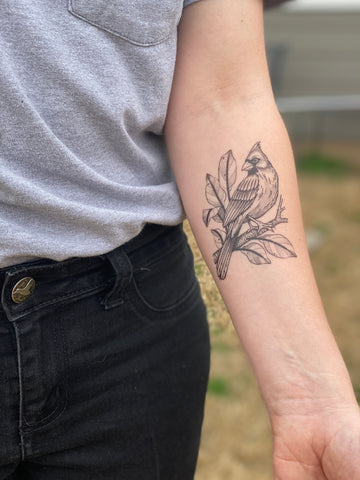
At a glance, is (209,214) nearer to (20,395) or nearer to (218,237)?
(218,237)

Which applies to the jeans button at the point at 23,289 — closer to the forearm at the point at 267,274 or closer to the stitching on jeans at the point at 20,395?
the stitching on jeans at the point at 20,395

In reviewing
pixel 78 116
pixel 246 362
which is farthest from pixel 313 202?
pixel 78 116

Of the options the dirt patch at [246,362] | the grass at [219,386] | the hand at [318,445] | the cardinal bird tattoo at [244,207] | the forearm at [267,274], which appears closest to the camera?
the hand at [318,445]

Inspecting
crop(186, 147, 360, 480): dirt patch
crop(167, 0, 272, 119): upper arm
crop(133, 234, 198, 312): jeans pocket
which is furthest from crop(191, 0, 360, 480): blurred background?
crop(167, 0, 272, 119): upper arm

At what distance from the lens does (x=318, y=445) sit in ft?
3.04

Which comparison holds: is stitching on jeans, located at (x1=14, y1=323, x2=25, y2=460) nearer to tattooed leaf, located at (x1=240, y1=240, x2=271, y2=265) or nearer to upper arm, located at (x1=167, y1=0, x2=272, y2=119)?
tattooed leaf, located at (x1=240, y1=240, x2=271, y2=265)

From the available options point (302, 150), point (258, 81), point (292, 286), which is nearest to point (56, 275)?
point (292, 286)

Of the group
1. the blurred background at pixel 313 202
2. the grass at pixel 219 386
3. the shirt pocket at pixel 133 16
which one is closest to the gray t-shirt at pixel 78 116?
the shirt pocket at pixel 133 16

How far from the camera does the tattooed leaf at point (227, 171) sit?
111 centimetres

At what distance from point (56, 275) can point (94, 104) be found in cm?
28

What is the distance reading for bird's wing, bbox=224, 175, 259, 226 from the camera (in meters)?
1.11

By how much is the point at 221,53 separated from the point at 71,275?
46 centimetres

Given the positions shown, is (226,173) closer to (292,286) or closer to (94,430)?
Answer: (292,286)

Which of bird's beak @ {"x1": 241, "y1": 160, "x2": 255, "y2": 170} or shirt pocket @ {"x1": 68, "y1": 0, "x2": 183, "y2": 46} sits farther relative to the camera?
bird's beak @ {"x1": 241, "y1": 160, "x2": 255, "y2": 170}
